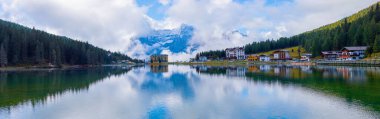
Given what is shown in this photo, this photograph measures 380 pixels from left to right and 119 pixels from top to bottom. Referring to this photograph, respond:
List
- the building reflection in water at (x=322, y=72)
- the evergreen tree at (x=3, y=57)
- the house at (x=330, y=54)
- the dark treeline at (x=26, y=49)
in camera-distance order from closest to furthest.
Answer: the building reflection in water at (x=322, y=72), the evergreen tree at (x=3, y=57), the dark treeline at (x=26, y=49), the house at (x=330, y=54)

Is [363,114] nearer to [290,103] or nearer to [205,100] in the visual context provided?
[290,103]

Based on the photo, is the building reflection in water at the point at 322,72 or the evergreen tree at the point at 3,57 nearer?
the building reflection in water at the point at 322,72

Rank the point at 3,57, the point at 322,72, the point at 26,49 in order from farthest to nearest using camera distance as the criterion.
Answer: the point at 26,49
the point at 3,57
the point at 322,72

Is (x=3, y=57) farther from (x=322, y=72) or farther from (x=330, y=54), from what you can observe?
(x=330, y=54)

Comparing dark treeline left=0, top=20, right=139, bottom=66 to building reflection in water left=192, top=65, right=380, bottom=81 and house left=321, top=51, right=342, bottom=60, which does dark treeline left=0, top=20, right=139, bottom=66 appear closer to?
building reflection in water left=192, top=65, right=380, bottom=81

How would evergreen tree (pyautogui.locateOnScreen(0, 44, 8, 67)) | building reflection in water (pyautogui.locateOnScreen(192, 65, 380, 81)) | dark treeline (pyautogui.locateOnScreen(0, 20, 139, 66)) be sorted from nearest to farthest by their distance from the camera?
building reflection in water (pyautogui.locateOnScreen(192, 65, 380, 81)) → evergreen tree (pyautogui.locateOnScreen(0, 44, 8, 67)) → dark treeline (pyautogui.locateOnScreen(0, 20, 139, 66))

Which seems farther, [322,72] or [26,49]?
[26,49]

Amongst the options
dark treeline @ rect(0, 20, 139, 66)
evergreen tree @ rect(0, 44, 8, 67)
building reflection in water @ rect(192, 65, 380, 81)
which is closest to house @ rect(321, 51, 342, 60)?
building reflection in water @ rect(192, 65, 380, 81)

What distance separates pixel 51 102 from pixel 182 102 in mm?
13106

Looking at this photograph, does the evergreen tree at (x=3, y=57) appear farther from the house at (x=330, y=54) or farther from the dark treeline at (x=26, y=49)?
the house at (x=330, y=54)

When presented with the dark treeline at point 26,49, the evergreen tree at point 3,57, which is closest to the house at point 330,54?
the dark treeline at point 26,49

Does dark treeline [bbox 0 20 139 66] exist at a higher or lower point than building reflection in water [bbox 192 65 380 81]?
higher

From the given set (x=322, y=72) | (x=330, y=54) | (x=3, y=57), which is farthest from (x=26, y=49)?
(x=330, y=54)

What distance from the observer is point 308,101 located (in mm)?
32000
